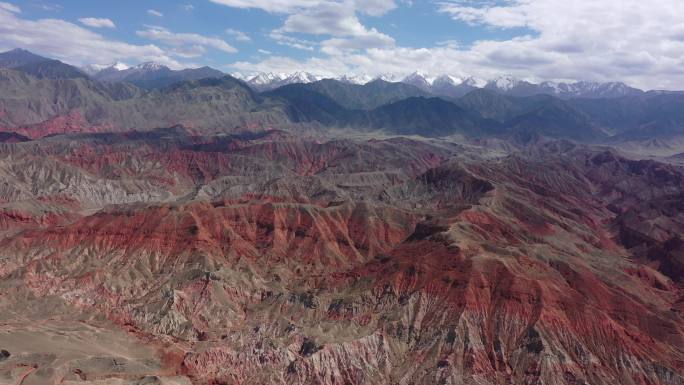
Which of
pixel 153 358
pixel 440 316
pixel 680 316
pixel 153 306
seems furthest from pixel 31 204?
pixel 680 316

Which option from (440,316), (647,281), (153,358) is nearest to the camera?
(153,358)

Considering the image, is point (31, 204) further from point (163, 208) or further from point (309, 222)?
point (309, 222)

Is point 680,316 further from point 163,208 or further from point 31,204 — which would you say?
point 31,204

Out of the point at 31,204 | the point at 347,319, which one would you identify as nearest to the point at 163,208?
the point at 31,204

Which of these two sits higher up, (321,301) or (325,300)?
(321,301)

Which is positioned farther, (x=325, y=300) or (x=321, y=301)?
(x=325, y=300)

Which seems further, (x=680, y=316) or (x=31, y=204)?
(x=31, y=204)

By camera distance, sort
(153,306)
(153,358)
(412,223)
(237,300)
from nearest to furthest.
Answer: (153,358) < (153,306) < (237,300) < (412,223)

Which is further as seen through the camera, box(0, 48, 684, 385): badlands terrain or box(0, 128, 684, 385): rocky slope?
box(0, 128, 684, 385): rocky slope

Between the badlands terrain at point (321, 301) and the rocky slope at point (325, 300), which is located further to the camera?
the rocky slope at point (325, 300)

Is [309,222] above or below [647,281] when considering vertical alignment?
above
